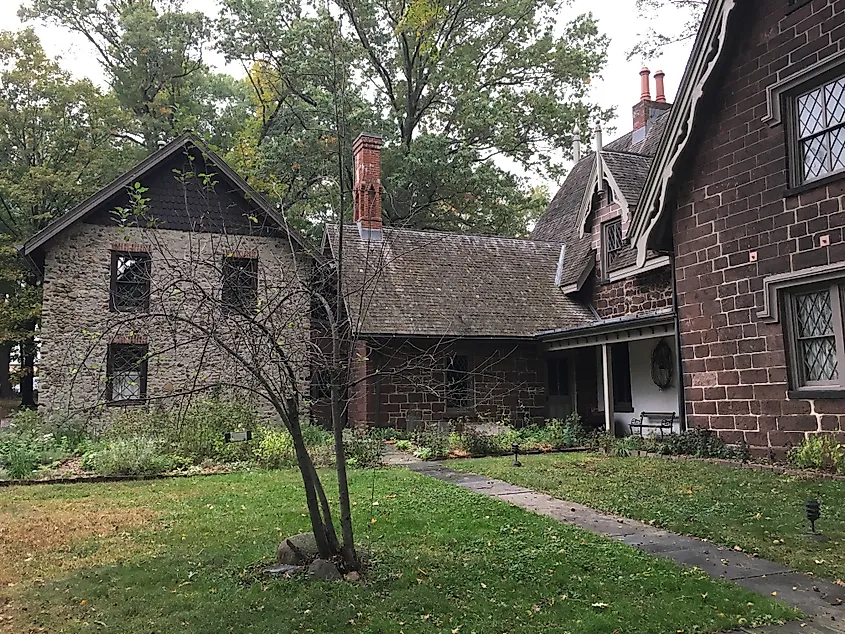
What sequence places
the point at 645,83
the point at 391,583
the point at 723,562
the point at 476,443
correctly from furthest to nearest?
the point at 645,83 < the point at 476,443 < the point at 723,562 < the point at 391,583

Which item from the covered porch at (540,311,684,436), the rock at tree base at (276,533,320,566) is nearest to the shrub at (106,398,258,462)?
the rock at tree base at (276,533,320,566)

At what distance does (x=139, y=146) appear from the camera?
30.1m

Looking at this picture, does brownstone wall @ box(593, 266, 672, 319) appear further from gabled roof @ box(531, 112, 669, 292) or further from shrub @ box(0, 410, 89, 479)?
shrub @ box(0, 410, 89, 479)

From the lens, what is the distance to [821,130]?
34.5 ft

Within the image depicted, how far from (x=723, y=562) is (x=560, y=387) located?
13.5 m

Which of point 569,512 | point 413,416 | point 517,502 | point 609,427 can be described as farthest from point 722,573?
point 413,416

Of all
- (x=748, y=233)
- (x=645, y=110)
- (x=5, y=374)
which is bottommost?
(x=5, y=374)

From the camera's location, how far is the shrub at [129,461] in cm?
1182

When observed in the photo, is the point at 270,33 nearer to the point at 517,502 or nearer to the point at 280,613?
the point at 517,502

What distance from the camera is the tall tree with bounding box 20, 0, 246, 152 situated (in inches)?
1189

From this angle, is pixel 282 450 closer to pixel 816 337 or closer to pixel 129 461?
pixel 129 461

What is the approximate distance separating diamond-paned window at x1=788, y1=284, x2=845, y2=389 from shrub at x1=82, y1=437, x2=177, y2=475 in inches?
431

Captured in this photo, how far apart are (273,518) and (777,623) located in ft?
17.6

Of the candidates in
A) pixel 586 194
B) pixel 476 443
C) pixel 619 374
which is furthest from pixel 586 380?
pixel 476 443
